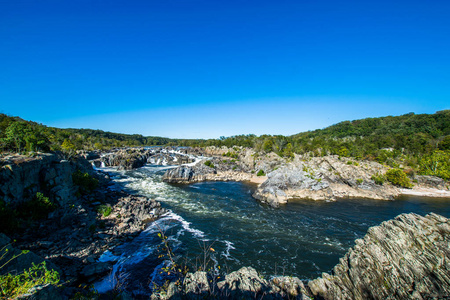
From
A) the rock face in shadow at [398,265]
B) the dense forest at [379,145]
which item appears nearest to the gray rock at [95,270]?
the rock face in shadow at [398,265]

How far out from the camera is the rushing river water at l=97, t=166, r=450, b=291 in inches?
719

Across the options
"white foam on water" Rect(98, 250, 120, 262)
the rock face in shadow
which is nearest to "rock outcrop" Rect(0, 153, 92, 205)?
"white foam on water" Rect(98, 250, 120, 262)

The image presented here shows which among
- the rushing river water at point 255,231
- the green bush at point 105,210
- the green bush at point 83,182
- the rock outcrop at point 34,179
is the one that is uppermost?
the rock outcrop at point 34,179

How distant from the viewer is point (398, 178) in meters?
49.7

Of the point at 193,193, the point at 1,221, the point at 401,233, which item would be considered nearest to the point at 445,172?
the point at 401,233

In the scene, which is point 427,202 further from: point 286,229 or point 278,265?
point 278,265

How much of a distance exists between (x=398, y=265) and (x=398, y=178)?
176 ft

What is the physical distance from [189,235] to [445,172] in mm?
76506

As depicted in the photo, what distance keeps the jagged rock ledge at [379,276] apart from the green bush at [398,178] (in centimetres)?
5111

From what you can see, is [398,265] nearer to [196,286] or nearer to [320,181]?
Result: [196,286]

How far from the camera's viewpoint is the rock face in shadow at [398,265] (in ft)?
33.2

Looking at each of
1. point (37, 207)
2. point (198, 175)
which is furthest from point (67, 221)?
point (198, 175)

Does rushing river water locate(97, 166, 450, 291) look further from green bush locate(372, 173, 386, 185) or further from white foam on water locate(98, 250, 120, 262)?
green bush locate(372, 173, 386, 185)

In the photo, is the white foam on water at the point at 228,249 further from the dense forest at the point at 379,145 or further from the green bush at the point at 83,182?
the dense forest at the point at 379,145
